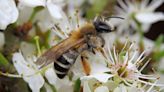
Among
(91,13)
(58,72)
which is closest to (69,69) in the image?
(58,72)

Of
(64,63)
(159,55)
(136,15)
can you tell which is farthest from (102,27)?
(136,15)

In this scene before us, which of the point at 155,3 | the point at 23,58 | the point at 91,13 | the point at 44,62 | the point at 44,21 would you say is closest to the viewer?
the point at 44,62

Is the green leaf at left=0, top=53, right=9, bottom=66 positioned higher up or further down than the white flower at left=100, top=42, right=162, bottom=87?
further down

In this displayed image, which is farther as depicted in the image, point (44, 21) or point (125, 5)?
point (125, 5)

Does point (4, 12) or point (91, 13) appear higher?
point (4, 12)

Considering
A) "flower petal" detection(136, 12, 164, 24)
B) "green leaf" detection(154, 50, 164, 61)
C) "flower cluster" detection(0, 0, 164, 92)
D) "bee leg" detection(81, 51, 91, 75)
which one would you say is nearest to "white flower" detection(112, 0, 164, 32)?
"flower petal" detection(136, 12, 164, 24)

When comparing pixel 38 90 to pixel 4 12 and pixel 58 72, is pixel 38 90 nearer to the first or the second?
pixel 58 72

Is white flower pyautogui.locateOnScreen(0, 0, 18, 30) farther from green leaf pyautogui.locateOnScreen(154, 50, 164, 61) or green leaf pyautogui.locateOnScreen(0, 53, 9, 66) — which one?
green leaf pyautogui.locateOnScreen(154, 50, 164, 61)

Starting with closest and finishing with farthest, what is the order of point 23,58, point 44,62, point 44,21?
point 44,62 → point 23,58 → point 44,21

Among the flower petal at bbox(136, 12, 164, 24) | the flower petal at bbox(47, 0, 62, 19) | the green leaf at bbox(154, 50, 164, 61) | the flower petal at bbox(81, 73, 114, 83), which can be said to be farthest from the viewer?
the flower petal at bbox(136, 12, 164, 24)
